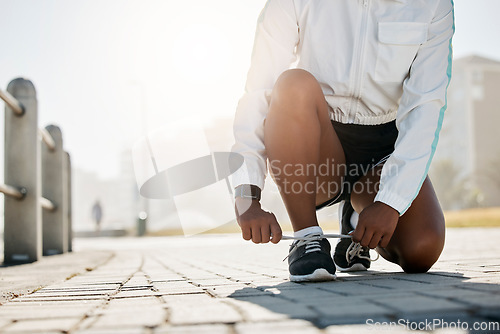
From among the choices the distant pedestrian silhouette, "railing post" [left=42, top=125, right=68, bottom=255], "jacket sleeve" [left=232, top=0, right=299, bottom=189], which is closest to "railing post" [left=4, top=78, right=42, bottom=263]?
"railing post" [left=42, top=125, right=68, bottom=255]

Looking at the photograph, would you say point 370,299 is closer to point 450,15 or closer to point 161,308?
point 161,308

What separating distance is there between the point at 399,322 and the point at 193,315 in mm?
577

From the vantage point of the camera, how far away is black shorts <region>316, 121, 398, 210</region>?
3.06m

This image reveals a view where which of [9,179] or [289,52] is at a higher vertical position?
[289,52]

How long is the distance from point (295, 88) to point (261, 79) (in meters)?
0.35

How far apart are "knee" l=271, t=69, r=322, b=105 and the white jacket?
190 millimetres

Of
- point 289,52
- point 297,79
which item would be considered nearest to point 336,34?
point 289,52

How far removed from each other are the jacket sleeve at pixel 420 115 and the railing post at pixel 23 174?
10.4 ft

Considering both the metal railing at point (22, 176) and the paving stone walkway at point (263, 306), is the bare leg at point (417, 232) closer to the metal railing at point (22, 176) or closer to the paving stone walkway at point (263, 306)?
the paving stone walkway at point (263, 306)

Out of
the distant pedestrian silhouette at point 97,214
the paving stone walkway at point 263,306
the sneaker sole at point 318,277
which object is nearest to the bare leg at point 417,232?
the paving stone walkway at point 263,306

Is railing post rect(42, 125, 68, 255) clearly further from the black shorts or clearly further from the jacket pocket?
the jacket pocket

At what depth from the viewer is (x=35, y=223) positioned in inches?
180

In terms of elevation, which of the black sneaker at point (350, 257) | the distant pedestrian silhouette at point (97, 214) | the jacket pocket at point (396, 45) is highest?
the jacket pocket at point (396, 45)

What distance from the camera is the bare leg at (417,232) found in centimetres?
271
